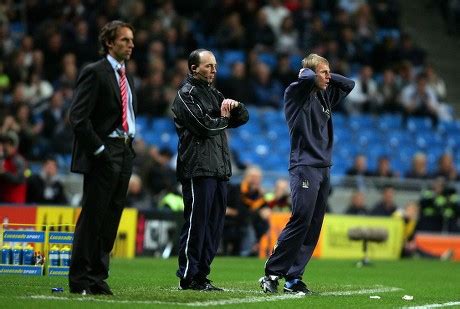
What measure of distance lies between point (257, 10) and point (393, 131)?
441 cm

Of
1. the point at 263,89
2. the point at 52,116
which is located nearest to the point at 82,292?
the point at 52,116

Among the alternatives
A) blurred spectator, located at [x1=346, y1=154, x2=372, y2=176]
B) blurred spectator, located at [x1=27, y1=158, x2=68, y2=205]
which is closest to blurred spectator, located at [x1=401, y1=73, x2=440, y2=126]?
blurred spectator, located at [x1=346, y1=154, x2=372, y2=176]

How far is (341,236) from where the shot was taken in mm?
20875

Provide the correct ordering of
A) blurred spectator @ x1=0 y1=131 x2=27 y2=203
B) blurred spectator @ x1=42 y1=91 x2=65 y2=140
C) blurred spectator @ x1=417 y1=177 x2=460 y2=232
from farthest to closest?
blurred spectator @ x1=417 y1=177 x2=460 y2=232 < blurred spectator @ x1=42 y1=91 x2=65 y2=140 < blurred spectator @ x1=0 y1=131 x2=27 y2=203

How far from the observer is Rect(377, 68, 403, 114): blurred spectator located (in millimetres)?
25312

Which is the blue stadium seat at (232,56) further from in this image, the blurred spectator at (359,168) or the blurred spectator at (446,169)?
the blurred spectator at (446,169)

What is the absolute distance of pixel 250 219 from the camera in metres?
19.6

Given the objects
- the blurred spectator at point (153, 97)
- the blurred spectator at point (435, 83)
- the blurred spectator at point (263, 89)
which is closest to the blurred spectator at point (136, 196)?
the blurred spectator at point (153, 97)

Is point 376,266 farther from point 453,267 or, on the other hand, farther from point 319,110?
point 319,110

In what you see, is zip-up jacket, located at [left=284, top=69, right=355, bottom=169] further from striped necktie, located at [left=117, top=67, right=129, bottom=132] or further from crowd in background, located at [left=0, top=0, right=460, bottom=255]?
crowd in background, located at [left=0, top=0, right=460, bottom=255]

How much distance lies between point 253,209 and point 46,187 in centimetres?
381

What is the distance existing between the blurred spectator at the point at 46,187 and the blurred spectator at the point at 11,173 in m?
0.82

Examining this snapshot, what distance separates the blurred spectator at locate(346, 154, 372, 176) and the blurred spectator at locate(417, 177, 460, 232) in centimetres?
134

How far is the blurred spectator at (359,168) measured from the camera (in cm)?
2259
